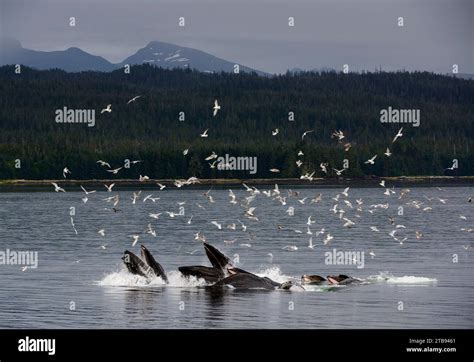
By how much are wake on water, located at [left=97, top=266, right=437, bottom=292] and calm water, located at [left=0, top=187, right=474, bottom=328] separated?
9 centimetres

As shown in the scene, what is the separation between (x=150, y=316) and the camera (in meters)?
42.8

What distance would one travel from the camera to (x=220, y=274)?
51.0 m

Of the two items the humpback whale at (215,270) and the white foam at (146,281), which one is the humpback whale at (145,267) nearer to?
the white foam at (146,281)

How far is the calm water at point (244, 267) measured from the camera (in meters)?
42.2

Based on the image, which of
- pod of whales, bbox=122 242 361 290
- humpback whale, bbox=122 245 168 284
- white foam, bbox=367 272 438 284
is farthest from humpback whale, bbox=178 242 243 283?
white foam, bbox=367 272 438 284

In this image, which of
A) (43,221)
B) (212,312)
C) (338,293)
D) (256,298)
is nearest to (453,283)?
(338,293)

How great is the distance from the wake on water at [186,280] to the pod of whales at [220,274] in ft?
0.87

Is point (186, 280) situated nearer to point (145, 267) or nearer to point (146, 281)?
point (146, 281)

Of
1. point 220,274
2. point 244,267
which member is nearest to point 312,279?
point 220,274

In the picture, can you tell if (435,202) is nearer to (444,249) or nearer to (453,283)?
(444,249)

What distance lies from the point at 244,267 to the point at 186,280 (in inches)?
354
